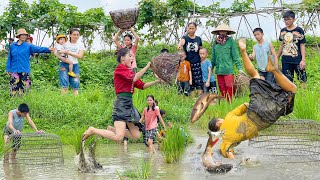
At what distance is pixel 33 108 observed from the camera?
1307 cm

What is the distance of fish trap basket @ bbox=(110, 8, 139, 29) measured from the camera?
11.6 meters

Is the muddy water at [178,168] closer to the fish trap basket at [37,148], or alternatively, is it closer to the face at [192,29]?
the fish trap basket at [37,148]

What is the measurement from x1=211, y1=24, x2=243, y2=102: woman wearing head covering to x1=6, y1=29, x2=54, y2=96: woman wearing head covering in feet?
11.8

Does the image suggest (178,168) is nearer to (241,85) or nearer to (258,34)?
(258,34)

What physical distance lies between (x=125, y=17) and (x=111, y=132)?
298cm

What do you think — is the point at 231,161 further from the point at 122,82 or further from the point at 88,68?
the point at 88,68

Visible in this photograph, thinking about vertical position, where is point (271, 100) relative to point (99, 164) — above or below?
above

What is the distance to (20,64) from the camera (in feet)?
45.8

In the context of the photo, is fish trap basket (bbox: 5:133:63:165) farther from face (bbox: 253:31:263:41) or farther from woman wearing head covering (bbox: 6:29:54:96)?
face (bbox: 253:31:263:41)

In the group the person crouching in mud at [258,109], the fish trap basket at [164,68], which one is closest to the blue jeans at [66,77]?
the fish trap basket at [164,68]

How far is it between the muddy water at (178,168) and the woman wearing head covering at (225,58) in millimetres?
3290

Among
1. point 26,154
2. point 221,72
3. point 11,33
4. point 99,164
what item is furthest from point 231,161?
point 11,33

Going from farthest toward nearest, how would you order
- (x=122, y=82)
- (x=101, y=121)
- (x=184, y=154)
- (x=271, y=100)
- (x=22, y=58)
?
(x=22, y=58)
(x=101, y=121)
(x=184, y=154)
(x=122, y=82)
(x=271, y=100)

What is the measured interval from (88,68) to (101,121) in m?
6.73
